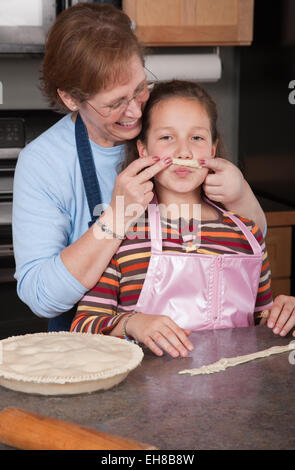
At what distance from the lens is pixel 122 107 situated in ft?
4.91

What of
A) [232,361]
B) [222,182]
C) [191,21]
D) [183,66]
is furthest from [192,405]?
[191,21]

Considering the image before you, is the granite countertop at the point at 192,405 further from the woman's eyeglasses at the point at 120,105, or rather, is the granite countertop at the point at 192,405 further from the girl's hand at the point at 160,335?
the woman's eyeglasses at the point at 120,105

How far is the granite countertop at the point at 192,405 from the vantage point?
2.76 ft

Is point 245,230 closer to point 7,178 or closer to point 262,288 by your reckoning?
point 262,288

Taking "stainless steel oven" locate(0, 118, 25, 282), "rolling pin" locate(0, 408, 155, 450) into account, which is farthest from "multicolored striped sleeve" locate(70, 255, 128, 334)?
"stainless steel oven" locate(0, 118, 25, 282)

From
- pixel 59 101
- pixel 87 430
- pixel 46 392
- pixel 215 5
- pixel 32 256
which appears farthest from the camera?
pixel 215 5

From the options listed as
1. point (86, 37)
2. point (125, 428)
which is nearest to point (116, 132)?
point (86, 37)

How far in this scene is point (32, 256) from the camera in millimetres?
1465

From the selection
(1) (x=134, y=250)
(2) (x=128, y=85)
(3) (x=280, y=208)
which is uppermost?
(2) (x=128, y=85)

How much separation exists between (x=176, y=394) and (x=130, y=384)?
0.08 metres

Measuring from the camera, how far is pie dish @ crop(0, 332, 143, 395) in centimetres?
95

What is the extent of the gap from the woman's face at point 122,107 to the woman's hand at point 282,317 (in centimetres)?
51

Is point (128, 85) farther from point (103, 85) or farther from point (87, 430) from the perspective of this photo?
point (87, 430)

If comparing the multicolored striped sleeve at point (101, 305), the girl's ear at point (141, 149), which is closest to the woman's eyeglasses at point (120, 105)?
the girl's ear at point (141, 149)
